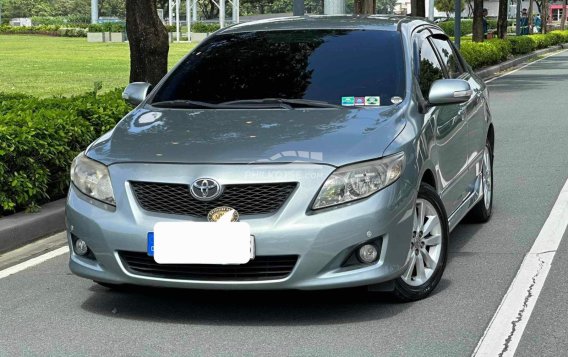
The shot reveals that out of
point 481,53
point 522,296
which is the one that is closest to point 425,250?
point 522,296

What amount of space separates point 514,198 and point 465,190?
2169 millimetres

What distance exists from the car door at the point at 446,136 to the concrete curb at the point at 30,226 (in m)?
2.98

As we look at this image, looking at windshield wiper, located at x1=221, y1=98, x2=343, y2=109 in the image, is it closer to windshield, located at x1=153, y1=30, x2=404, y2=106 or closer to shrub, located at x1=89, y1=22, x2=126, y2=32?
windshield, located at x1=153, y1=30, x2=404, y2=106

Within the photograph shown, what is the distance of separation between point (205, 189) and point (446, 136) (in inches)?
76.6

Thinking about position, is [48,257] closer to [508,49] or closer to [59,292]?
[59,292]

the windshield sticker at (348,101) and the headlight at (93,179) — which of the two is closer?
the headlight at (93,179)

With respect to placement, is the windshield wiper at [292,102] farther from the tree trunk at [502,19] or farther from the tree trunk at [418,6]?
the tree trunk at [502,19]

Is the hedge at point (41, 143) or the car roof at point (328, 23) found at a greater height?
the car roof at point (328, 23)

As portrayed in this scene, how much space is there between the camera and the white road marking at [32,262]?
686cm

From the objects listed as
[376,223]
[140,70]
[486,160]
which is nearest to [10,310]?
[376,223]

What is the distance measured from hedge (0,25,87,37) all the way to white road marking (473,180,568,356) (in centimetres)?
6645

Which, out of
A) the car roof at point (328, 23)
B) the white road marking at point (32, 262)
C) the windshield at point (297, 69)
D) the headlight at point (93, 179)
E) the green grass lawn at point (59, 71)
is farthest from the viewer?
the green grass lawn at point (59, 71)

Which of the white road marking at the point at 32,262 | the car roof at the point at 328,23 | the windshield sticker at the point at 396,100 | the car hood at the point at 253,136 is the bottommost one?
the white road marking at the point at 32,262

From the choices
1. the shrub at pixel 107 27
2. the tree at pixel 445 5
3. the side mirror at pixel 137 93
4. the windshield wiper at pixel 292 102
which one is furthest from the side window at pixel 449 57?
the tree at pixel 445 5
